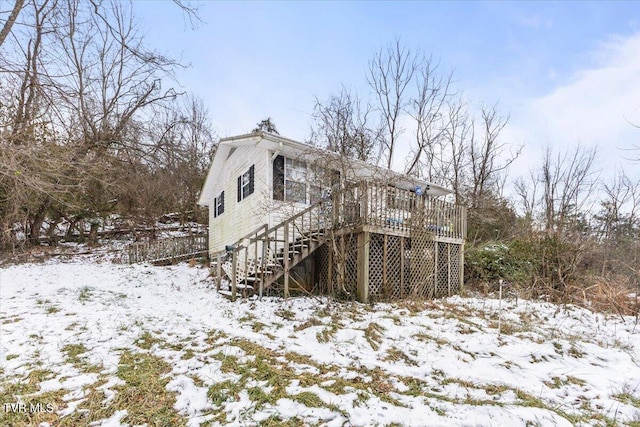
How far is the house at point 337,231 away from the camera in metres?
7.88

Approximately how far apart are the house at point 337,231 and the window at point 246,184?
0.04 m

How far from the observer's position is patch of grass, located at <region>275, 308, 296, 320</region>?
21.4ft

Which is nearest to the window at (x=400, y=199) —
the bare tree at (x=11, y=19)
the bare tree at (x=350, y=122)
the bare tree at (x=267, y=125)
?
the bare tree at (x=11, y=19)

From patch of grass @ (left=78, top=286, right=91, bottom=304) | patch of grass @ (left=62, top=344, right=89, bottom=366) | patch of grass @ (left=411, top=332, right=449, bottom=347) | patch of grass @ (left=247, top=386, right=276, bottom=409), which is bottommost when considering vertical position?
patch of grass @ (left=62, top=344, right=89, bottom=366)

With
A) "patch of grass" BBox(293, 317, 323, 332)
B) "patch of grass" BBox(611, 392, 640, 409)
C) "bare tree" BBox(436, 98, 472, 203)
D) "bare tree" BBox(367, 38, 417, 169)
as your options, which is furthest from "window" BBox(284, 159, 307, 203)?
"bare tree" BBox(436, 98, 472, 203)

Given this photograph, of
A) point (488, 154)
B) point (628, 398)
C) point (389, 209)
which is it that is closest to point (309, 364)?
point (628, 398)

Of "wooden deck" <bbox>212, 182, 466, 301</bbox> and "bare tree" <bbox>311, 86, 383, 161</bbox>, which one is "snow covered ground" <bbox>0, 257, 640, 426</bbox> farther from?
"bare tree" <bbox>311, 86, 383, 161</bbox>

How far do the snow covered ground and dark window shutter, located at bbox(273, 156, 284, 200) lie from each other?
330 cm

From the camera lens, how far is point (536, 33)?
10.8 metres

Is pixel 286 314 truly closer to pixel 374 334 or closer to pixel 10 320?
pixel 374 334

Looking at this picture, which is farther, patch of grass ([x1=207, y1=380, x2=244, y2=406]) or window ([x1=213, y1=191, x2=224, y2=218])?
window ([x1=213, y1=191, x2=224, y2=218])

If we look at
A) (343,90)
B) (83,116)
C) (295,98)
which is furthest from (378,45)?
(83,116)

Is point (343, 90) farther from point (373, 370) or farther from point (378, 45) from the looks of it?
point (373, 370)

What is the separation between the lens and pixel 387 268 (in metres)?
8.34
